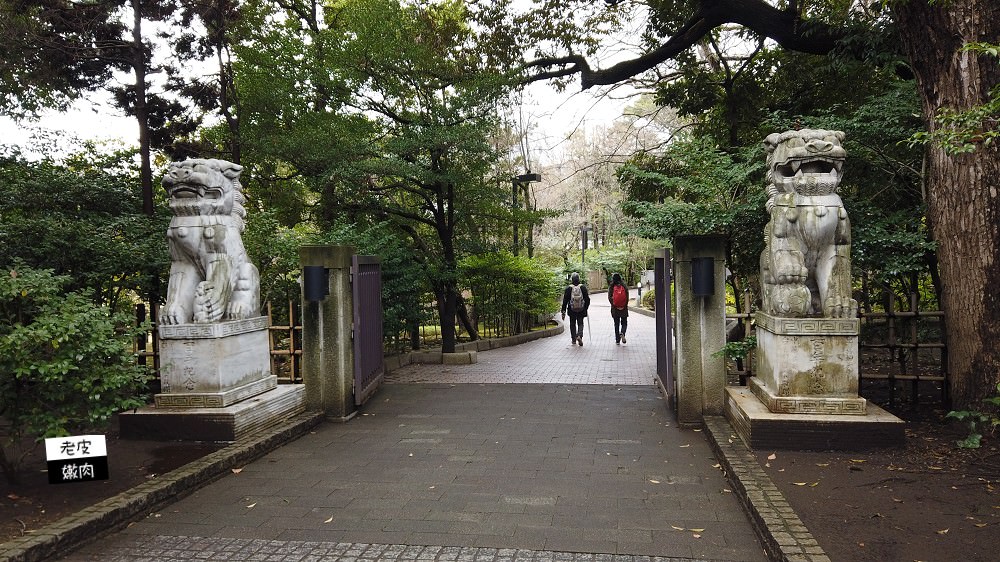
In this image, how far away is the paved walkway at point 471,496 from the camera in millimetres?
3814

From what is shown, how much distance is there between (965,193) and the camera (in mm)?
5809

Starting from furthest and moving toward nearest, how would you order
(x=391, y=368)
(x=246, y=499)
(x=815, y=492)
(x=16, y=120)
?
(x=391, y=368), (x=16, y=120), (x=246, y=499), (x=815, y=492)

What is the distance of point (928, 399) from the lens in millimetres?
6965

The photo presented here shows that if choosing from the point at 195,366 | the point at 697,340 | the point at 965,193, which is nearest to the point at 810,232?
the point at 965,193

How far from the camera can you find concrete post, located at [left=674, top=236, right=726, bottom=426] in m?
6.84

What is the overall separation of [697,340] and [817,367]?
1616mm

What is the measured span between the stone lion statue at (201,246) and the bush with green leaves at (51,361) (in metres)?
1.38

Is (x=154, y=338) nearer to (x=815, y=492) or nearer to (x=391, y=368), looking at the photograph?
(x=391, y=368)

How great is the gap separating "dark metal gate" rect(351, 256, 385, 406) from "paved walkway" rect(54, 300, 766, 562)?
44 cm

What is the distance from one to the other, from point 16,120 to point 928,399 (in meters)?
14.7

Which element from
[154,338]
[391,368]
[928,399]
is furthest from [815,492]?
[391,368]

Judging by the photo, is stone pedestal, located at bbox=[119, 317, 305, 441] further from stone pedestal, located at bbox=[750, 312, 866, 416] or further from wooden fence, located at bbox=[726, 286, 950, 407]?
wooden fence, located at bbox=[726, 286, 950, 407]

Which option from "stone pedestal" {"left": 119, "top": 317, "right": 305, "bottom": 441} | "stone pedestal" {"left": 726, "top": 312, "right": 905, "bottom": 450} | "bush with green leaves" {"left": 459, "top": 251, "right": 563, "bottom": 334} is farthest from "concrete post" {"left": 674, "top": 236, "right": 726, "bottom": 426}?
"bush with green leaves" {"left": 459, "top": 251, "right": 563, "bottom": 334}

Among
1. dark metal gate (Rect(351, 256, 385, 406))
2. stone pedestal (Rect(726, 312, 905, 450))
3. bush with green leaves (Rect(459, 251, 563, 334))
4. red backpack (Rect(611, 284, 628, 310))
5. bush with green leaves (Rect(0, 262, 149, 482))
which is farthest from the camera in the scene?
red backpack (Rect(611, 284, 628, 310))
